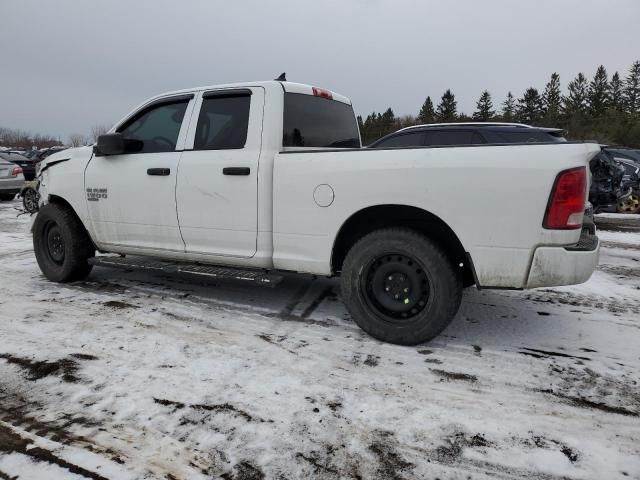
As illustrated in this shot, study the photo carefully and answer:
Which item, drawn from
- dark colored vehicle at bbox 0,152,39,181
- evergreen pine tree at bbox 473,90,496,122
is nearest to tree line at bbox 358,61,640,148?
evergreen pine tree at bbox 473,90,496,122

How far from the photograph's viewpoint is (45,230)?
4938 millimetres

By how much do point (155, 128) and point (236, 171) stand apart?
1244 mm

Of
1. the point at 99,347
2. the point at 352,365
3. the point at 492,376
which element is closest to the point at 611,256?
the point at 492,376

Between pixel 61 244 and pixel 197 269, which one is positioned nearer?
pixel 197 269

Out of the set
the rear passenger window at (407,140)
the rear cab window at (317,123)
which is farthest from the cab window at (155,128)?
the rear passenger window at (407,140)

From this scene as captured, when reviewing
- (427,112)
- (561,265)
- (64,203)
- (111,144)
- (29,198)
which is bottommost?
(561,265)

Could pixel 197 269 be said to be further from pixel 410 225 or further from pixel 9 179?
pixel 9 179

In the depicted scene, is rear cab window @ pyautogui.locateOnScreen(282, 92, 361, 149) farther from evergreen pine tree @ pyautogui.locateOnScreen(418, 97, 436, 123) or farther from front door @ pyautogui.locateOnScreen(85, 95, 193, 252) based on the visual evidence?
evergreen pine tree @ pyautogui.locateOnScreen(418, 97, 436, 123)

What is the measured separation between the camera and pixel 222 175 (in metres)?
3.70

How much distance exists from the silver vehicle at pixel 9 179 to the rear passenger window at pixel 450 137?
1267 cm

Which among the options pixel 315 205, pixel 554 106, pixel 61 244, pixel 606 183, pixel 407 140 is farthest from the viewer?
pixel 554 106

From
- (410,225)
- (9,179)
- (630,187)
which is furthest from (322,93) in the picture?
(9,179)

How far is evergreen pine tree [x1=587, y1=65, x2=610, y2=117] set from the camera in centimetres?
6812

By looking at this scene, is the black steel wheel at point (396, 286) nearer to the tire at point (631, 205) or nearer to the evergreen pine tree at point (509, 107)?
the tire at point (631, 205)
